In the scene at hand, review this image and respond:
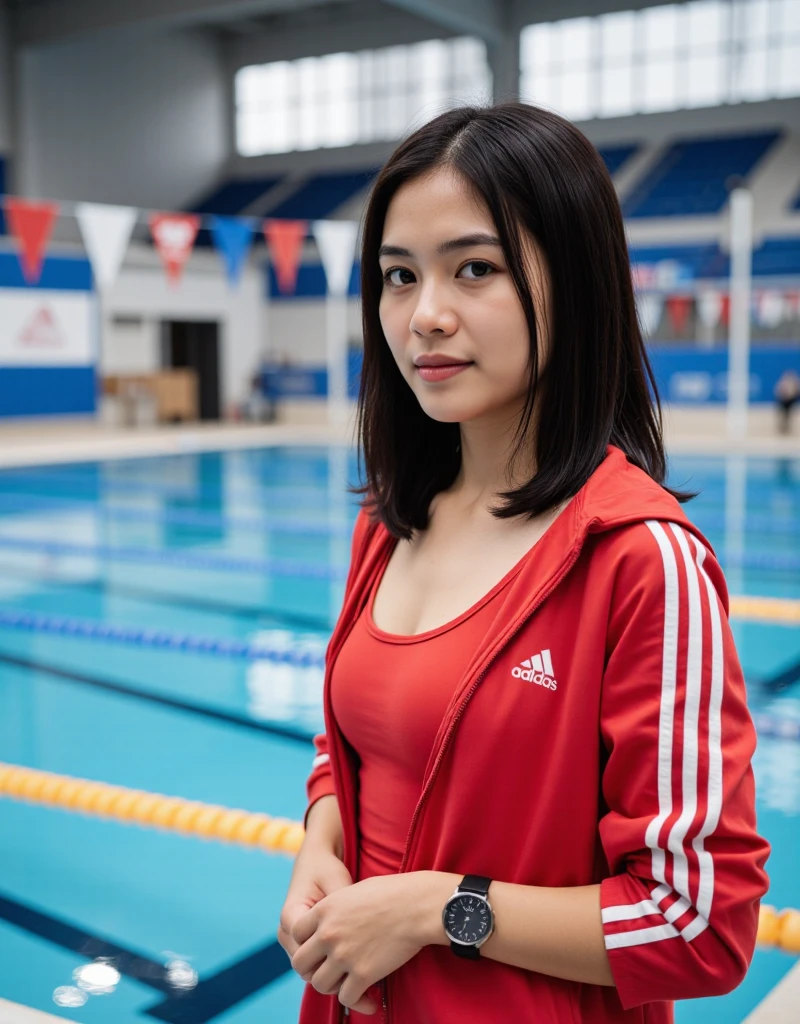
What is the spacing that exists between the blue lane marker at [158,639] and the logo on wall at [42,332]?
11.9 metres

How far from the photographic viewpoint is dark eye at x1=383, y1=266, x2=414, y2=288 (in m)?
1.05

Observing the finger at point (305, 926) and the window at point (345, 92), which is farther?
the window at point (345, 92)

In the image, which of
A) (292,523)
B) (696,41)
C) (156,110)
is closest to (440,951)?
(292,523)

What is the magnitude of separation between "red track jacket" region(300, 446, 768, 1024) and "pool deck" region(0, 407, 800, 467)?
10526 millimetres

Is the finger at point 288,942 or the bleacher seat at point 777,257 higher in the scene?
the bleacher seat at point 777,257

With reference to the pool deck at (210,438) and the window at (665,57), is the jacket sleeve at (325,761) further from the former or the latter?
the window at (665,57)

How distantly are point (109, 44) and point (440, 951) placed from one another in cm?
2107

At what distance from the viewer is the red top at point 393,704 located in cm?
100

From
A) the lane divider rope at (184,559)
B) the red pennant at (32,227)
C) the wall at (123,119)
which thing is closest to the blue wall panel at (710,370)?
the red pennant at (32,227)

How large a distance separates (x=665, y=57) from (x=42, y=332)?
10988mm

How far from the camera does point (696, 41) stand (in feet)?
61.6

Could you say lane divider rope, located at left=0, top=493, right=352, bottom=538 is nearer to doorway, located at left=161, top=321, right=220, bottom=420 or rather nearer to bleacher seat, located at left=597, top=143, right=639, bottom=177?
doorway, located at left=161, top=321, right=220, bottom=420

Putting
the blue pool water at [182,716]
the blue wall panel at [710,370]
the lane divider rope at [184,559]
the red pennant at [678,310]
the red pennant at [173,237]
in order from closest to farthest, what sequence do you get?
the blue pool water at [182,716]
the lane divider rope at [184,559]
the red pennant at [173,237]
the blue wall panel at [710,370]
the red pennant at [678,310]

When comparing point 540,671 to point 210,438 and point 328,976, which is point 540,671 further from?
point 210,438
